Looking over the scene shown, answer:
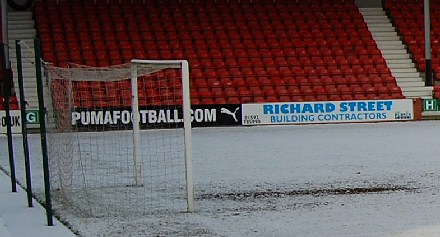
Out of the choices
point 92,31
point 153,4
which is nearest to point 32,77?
point 92,31

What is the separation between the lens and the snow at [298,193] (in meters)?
7.73

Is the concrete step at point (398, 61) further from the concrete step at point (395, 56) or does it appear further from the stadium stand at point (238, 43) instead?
the stadium stand at point (238, 43)

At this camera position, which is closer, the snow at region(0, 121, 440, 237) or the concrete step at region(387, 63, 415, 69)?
the snow at region(0, 121, 440, 237)

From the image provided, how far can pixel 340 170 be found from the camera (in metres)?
12.9

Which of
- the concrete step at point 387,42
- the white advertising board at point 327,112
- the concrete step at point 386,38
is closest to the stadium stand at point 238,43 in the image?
the concrete step at point 386,38

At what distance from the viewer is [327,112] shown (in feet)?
83.5

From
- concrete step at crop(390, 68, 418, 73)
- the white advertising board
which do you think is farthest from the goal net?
concrete step at crop(390, 68, 418, 73)

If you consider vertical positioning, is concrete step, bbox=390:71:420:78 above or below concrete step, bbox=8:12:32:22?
below

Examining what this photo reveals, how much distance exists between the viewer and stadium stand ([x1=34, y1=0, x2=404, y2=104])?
89.8 ft

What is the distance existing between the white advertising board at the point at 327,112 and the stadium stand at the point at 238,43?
3.41 ft

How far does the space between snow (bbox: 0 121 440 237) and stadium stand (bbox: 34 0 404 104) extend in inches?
319

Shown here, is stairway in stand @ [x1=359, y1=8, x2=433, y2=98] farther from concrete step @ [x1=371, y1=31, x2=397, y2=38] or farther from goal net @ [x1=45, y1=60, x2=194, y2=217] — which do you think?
goal net @ [x1=45, y1=60, x2=194, y2=217]

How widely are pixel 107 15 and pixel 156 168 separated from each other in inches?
693

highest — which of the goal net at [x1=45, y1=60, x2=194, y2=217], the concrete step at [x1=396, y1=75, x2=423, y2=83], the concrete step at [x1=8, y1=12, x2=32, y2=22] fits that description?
the concrete step at [x1=8, y1=12, x2=32, y2=22]
